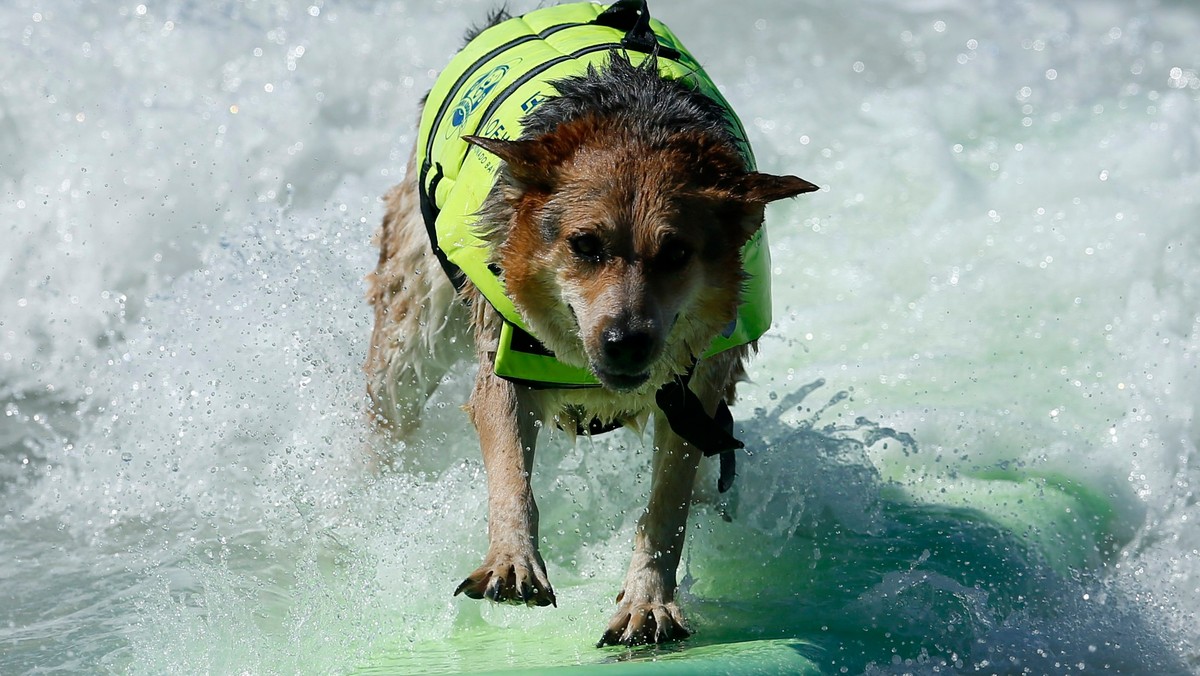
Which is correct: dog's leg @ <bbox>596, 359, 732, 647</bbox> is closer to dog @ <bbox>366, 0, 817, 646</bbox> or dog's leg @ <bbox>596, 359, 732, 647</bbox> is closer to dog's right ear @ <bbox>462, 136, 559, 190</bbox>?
dog @ <bbox>366, 0, 817, 646</bbox>

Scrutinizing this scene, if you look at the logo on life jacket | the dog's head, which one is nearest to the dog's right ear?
the dog's head

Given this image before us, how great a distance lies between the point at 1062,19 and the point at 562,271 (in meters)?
8.48

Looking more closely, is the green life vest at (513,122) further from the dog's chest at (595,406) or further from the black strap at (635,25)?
the dog's chest at (595,406)

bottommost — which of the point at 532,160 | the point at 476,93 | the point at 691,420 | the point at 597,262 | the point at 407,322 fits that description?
the point at 691,420

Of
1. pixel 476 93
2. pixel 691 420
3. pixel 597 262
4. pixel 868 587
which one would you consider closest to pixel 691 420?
pixel 691 420

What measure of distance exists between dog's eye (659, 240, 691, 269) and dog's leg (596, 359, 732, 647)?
70 centimetres

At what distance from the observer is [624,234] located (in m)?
3.69

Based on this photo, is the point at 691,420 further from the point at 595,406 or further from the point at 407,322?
the point at 407,322

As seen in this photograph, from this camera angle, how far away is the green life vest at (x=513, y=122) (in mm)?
4215

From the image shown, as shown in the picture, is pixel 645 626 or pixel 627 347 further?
pixel 645 626

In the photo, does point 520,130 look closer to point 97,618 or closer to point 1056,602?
point 97,618

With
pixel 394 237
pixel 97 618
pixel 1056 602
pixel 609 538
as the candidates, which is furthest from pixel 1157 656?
pixel 97 618

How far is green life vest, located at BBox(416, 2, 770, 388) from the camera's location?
421 cm

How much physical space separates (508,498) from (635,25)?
1.87m
